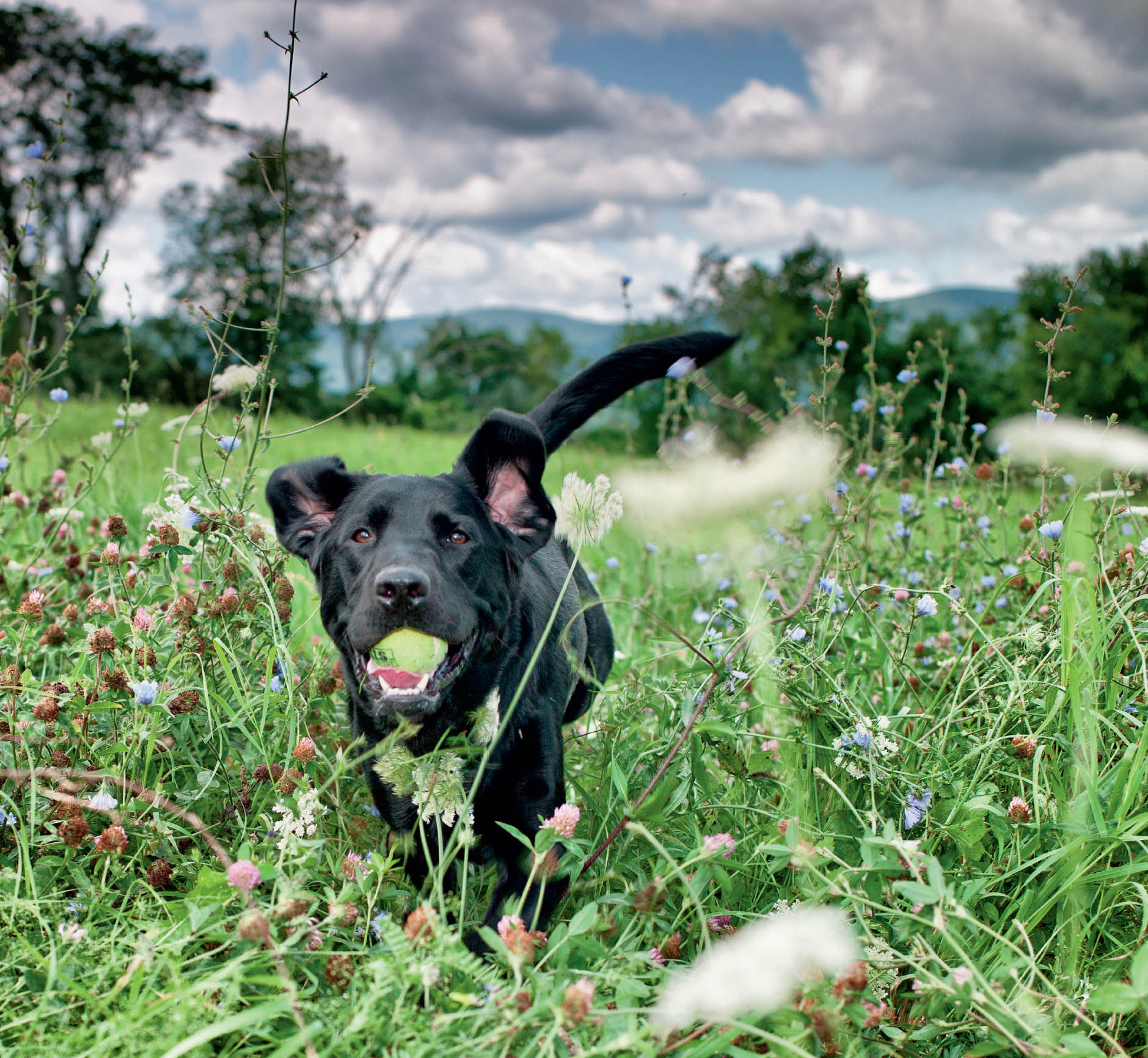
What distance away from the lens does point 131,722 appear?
89.4 inches

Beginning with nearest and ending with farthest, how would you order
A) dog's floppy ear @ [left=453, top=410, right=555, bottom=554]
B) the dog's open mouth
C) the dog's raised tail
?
the dog's open mouth → dog's floppy ear @ [left=453, top=410, right=555, bottom=554] → the dog's raised tail

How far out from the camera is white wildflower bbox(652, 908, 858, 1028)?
46.0 inches

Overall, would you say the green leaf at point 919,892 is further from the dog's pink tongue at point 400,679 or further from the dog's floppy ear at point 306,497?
the dog's floppy ear at point 306,497

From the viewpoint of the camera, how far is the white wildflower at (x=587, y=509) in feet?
5.98

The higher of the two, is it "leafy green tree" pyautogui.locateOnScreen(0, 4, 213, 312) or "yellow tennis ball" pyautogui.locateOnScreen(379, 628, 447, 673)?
"leafy green tree" pyautogui.locateOnScreen(0, 4, 213, 312)

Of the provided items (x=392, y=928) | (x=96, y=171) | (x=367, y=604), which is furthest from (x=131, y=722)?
(x=96, y=171)

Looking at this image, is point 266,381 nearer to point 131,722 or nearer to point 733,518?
point 131,722

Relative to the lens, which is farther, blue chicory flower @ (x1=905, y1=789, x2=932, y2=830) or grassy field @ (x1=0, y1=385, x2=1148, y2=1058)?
blue chicory flower @ (x1=905, y1=789, x2=932, y2=830)

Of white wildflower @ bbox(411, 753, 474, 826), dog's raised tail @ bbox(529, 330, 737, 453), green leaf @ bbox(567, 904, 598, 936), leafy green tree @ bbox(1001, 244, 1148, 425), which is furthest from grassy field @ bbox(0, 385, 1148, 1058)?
leafy green tree @ bbox(1001, 244, 1148, 425)

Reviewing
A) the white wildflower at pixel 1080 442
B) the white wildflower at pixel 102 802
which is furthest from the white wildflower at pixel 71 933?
the white wildflower at pixel 1080 442

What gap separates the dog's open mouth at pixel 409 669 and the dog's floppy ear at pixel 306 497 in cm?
53

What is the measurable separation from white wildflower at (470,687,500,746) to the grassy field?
30 centimetres

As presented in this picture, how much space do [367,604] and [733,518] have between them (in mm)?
923

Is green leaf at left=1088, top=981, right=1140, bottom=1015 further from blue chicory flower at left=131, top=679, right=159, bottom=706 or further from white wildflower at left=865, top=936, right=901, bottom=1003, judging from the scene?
blue chicory flower at left=131, top=679, right=159, bottom=706
